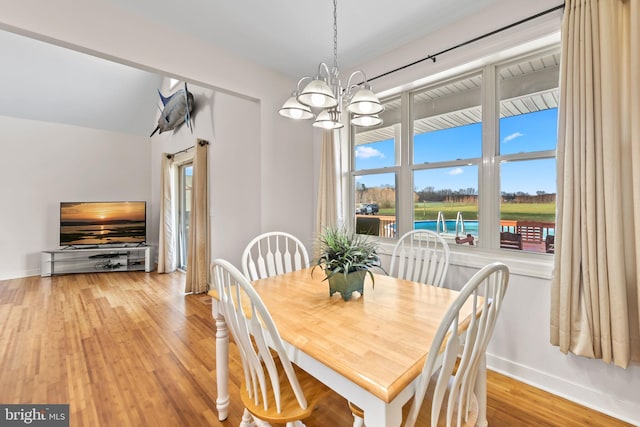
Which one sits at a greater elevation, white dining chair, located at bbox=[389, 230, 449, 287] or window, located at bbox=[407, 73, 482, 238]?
window, located at bbox=[407, 73, 482, 238]

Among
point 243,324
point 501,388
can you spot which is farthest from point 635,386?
point 243,324

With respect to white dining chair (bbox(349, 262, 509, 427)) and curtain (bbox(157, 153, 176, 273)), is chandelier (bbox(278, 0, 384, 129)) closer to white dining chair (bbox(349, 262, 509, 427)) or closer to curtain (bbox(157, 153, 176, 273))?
white dining chair (bbox(349, 262, 509, 427))

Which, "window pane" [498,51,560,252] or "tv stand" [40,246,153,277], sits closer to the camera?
"window pane" [498,51,560,252]

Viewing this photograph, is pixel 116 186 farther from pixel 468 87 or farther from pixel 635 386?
pixel 635 386

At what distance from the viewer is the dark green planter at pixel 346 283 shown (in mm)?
1364

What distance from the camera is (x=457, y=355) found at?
89cm

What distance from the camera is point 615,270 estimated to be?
133 centimetres

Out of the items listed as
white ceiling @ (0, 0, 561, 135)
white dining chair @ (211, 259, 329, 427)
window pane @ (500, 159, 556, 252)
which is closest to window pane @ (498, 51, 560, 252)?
window pane @ (500, 159, 556, 252)

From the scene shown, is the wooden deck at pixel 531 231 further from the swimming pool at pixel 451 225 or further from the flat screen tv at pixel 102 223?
the flat screen tv at pixel 102 223

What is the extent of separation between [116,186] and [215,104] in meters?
3.19

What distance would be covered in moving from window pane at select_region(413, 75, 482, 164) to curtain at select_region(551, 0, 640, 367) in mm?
662

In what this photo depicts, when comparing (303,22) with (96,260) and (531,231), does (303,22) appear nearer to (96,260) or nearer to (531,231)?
(531,231)

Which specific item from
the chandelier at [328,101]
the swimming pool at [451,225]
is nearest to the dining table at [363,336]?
the swimming pool at [451,225]

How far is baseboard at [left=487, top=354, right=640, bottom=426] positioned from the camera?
1.43 m
